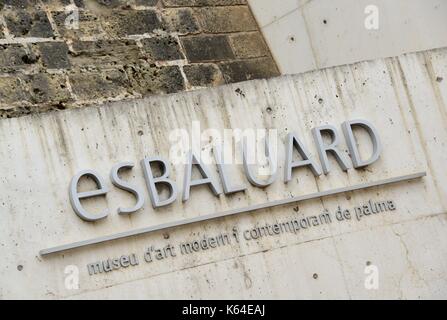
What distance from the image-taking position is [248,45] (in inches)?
337

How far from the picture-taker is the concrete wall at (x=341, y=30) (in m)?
7.94

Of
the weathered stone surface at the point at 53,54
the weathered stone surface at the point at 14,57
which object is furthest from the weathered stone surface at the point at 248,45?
the weathered stone surface at the point at 14,57

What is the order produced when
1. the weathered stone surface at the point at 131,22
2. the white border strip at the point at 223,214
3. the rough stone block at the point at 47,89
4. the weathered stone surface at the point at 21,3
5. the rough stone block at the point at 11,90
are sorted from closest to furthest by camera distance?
the white border strip at the point at 223,214
the rough stone block at the point at 11,90
the rough stone block at the point at 47,89
the weathered stone surface at the point at 21,3
the weathered stone surface at the point at 131,22

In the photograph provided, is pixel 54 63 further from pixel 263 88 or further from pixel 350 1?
pixel 350 1

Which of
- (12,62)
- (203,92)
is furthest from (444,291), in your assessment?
(12,62)

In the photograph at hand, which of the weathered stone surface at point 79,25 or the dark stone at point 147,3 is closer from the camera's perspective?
the weathered stone surface at point 79,25

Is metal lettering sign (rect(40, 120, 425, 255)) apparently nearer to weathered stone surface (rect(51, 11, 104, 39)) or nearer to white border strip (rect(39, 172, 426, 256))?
white border strip (rect(39, 172, 426, 256))

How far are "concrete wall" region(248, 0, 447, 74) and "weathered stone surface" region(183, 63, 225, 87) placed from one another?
69 centimetres

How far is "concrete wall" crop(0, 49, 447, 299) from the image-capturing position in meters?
6.08

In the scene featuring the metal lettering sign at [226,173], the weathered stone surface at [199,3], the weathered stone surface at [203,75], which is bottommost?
the metal lettering sign at [226,173]

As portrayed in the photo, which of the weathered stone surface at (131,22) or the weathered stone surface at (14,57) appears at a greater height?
→ the weathered stone surface at (131,22)

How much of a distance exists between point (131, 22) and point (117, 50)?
36 cm

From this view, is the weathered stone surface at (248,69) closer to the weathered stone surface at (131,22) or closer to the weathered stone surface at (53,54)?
the weathered stone surface at (131,22)

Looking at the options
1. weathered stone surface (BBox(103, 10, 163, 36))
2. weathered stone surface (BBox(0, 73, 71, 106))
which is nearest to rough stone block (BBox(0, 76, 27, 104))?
weathered stone surface (BBox(0, 73, 71, 106))
